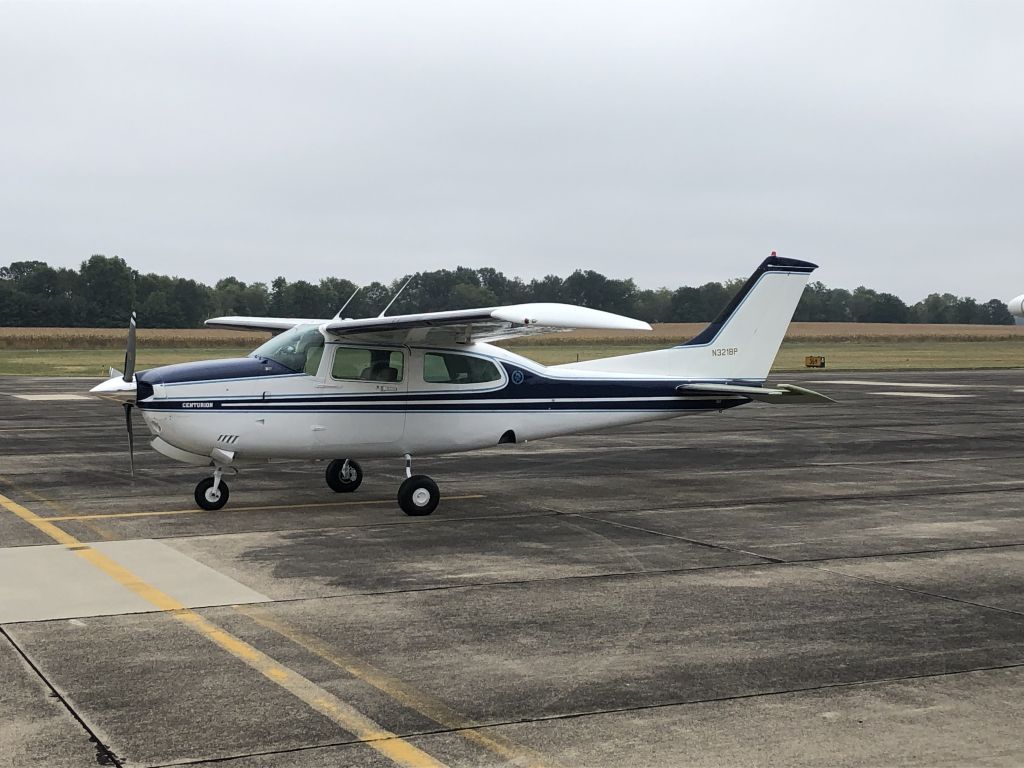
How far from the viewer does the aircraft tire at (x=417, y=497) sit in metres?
13.0

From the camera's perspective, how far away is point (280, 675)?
6855mm

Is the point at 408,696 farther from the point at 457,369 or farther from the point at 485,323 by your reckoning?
the point at 457,369

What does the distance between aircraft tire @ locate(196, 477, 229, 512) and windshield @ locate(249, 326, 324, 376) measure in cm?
161

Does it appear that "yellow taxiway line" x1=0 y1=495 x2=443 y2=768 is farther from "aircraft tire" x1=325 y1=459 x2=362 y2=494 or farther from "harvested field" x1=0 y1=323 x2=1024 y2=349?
"harvested field" x1=0 y1=323 x2=1024 y2=349

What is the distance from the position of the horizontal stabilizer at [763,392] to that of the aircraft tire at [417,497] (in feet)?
12.8

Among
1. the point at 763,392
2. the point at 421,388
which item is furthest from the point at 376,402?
A: the point at 763,392

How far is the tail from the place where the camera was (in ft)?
50.3

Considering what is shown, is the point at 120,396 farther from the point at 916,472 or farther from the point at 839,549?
the point at 916,472

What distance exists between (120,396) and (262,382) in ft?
5.04

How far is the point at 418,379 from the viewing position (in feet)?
45.0

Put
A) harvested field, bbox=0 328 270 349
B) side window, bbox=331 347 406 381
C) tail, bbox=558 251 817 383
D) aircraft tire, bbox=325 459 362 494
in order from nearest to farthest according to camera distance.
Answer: side window, bbox=331 347 406 381
aircraft tire, bbox=325 459 362 494
tail, bbox=558 251 817 383
harvested field, bbox=0 328 270 349

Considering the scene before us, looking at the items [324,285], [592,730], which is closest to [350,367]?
[592,730]

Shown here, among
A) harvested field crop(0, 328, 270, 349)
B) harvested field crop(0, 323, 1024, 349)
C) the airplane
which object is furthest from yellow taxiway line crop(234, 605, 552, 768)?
harvested field crop(0, 328, 270, 349)

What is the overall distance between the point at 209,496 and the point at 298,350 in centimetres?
198
